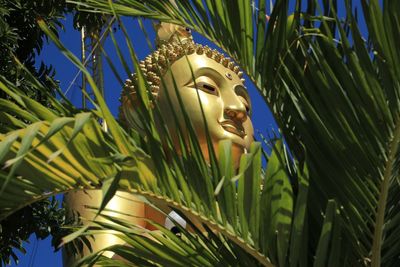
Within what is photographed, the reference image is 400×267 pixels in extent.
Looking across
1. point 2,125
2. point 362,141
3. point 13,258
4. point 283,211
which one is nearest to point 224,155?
point 283,211

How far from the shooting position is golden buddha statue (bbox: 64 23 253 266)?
13.4ft

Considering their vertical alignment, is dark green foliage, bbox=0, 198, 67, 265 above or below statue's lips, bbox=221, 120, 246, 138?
below

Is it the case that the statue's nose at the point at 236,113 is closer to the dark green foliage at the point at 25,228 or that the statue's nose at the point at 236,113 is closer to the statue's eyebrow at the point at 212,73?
the statue's eyebrow at the point at 212,73

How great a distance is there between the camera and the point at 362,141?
2.46 m

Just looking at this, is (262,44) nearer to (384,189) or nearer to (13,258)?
(384,189)

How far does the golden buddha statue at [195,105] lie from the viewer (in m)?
4.07

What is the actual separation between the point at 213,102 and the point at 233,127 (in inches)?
5.9

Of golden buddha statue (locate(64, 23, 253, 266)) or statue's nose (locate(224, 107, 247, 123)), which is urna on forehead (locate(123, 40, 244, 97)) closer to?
golden buddha statue (locate(64, 23, 253, 266))

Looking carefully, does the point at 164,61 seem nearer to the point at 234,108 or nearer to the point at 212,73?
the point at 212,73

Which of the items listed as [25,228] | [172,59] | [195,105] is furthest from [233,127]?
[25,228]

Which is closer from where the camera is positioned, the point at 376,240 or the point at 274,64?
the point at 376,240

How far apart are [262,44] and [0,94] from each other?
2267mm

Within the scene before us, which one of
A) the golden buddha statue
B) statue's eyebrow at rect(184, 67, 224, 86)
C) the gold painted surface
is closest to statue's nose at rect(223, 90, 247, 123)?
the golden buddha statue

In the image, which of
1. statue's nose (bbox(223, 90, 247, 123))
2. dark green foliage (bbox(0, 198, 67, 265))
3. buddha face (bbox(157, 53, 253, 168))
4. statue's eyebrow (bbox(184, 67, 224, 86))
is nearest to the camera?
buddha face (bbox(157, 53, 253, 168))
